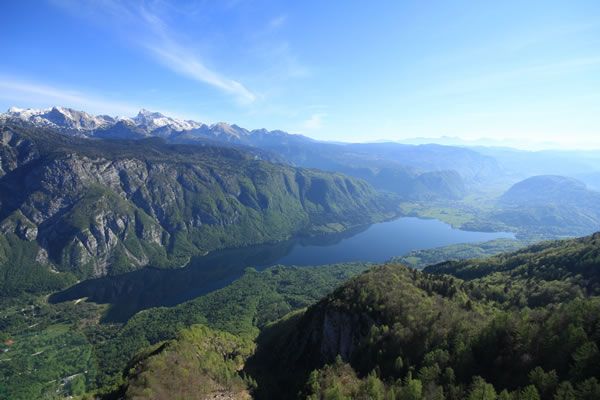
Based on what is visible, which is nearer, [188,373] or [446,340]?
[446,340]

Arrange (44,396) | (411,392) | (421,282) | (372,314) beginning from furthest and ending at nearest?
(44,396) → (421,282) → (372,314) → (411,392)

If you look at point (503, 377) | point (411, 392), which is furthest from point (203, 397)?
point (503, 377)

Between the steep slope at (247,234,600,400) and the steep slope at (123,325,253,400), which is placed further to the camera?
the steep slope at (123,325,253,400)

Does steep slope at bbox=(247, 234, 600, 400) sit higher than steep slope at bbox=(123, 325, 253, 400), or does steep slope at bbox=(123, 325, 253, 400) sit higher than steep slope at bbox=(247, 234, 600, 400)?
steep slope at bbox=(247, 234, 600, 400)

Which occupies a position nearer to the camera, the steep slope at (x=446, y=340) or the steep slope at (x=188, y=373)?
the steep slope at (x=446, y=340)

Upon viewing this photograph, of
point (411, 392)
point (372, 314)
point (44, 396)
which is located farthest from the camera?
point (44, 396)

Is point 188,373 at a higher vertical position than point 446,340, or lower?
lower

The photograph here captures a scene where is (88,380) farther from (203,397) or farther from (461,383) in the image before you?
(461,383)

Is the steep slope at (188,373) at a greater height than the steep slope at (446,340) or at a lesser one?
lesser
